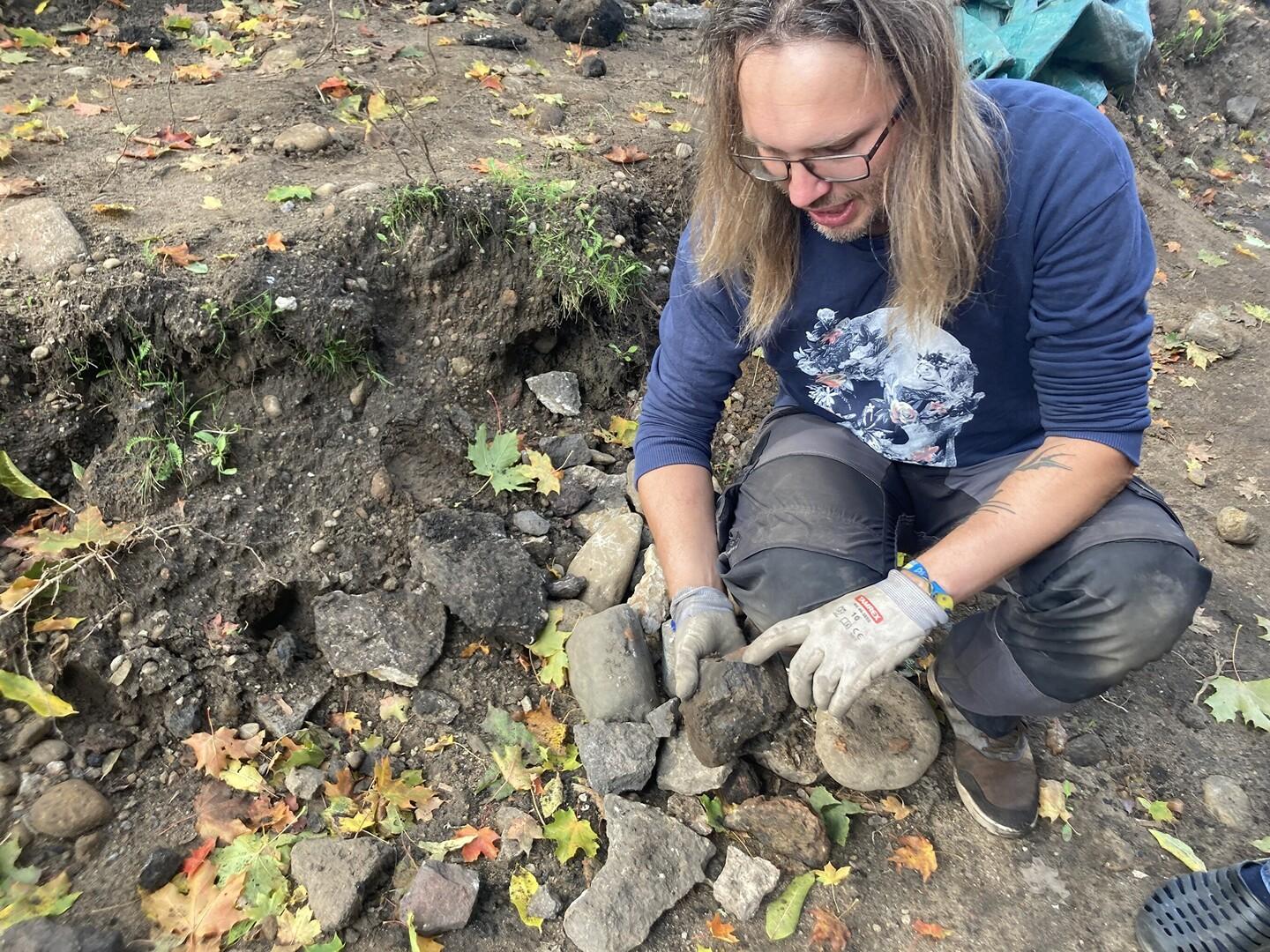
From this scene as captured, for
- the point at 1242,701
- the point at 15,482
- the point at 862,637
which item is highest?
the point at 862,637

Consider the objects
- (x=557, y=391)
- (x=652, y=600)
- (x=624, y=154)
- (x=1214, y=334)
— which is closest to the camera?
(x=652, y=600)

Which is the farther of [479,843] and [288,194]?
[288,194]

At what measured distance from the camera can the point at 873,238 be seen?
1896 millimetres

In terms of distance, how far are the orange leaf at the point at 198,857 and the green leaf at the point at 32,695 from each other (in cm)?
49

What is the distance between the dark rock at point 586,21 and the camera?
5.09 metres

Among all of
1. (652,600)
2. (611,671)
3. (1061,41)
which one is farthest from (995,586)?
(1061,41)

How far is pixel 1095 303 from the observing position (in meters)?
1.76

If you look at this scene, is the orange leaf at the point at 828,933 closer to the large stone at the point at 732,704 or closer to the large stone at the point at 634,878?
the large stone at the point at 634,878

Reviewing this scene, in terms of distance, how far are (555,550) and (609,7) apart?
397 cm

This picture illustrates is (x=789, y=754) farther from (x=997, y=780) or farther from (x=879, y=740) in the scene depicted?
(x=997, y=780)

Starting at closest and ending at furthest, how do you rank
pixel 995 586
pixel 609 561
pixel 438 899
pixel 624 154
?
pixel 438 899, pixel 995 586, pixel 609 561, pixel 624 154

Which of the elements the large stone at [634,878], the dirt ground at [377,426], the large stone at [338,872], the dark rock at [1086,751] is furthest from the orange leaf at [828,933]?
the large stone at [338,872]

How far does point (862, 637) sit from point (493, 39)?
4304 mm

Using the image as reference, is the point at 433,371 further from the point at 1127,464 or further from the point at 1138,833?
the point at 1138,833
